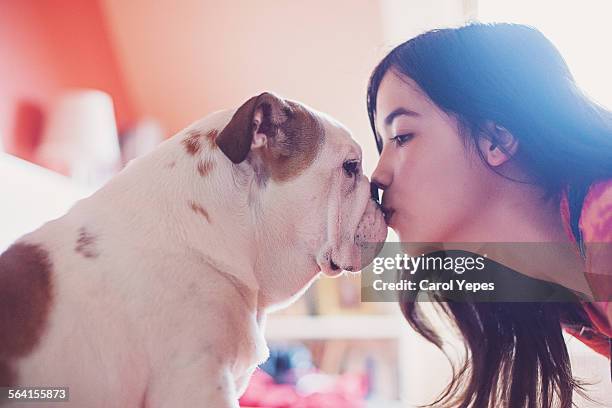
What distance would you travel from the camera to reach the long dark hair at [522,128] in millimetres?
1015

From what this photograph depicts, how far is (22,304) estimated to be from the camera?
2.43 ft

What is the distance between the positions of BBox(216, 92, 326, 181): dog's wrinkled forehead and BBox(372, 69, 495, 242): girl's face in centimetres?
15

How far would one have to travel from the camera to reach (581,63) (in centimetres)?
136

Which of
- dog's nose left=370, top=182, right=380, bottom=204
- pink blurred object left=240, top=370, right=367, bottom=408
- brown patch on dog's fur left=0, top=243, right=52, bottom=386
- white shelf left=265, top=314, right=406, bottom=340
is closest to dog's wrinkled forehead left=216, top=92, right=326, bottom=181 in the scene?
dog's nose left=370, top=182, right=380, bottom=204

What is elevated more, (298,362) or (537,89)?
(537,89)

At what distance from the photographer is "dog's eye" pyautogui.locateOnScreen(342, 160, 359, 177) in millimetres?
962

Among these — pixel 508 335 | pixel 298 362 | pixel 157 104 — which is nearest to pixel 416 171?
pixel 508 335

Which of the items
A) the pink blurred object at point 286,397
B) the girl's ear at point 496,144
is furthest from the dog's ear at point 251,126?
the pink blurred object at point 286,397

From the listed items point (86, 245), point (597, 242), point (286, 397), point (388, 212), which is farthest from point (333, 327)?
point (86, 245)

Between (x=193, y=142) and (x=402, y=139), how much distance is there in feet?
1.11

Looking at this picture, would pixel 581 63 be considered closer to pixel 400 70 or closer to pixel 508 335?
pixel 400 70

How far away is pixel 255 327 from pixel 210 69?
183 centimetres

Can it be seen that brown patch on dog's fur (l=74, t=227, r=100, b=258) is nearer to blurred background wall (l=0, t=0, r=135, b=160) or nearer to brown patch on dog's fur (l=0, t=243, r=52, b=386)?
brown patch on dog's fur (l=0, t=243, r=52, b=386)

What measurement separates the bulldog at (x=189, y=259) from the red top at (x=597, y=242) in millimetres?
296
